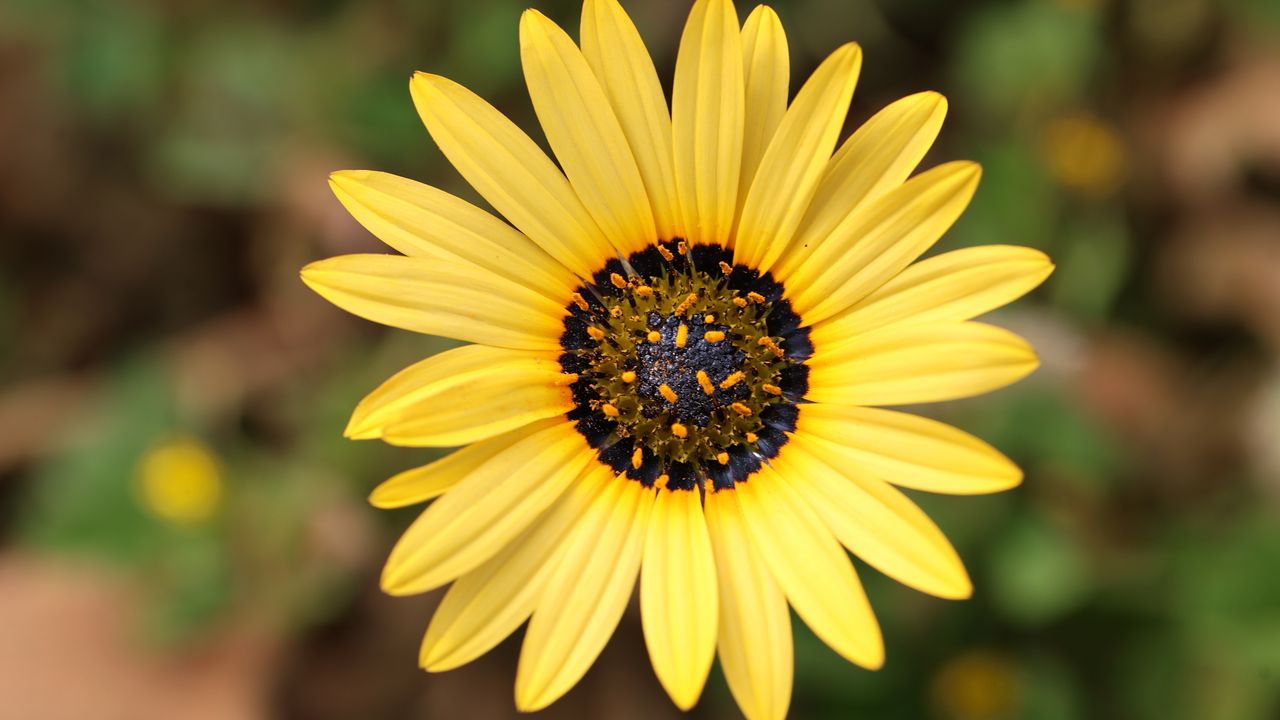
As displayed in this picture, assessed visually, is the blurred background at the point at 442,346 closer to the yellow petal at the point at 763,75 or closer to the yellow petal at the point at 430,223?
the yellow petal at the point at 430,223

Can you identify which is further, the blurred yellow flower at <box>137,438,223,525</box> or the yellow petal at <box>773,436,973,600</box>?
the blurred yellow flower at <box>137,438,223,525</box>

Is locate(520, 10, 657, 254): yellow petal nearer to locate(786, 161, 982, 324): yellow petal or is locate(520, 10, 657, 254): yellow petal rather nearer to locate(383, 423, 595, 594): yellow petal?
locate(786, 161, 982, 324): yellow petal

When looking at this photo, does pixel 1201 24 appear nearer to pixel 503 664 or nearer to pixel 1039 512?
pixel 1039 512

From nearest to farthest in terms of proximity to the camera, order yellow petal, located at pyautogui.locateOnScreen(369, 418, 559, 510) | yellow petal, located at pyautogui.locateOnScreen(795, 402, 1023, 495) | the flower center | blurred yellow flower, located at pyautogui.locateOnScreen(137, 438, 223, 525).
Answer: yellow petal, located at pyautogui.locateOnScreen(795, 402, 1023, 495) → yellow petal, located at pyautogui.locateOnScreen(369, 418, 559, 510) → the flower center → blurred yellow flower, located at pyautogui.locateOnScreen(137, 438, 223, 525)

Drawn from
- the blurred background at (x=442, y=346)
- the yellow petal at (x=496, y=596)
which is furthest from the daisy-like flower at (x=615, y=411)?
the blurred background at (x=442, y=346)

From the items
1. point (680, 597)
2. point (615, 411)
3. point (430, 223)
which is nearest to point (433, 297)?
point (430, 223)

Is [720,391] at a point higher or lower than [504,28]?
lower

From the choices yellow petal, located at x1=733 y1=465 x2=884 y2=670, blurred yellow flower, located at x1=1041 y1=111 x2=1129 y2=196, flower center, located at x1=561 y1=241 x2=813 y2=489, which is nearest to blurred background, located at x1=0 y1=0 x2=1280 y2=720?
blurred yellow flower, located at x1=1041 y1=111 x2=1129 y2=196

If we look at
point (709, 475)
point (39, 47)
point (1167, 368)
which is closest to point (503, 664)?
point (709, 475)
